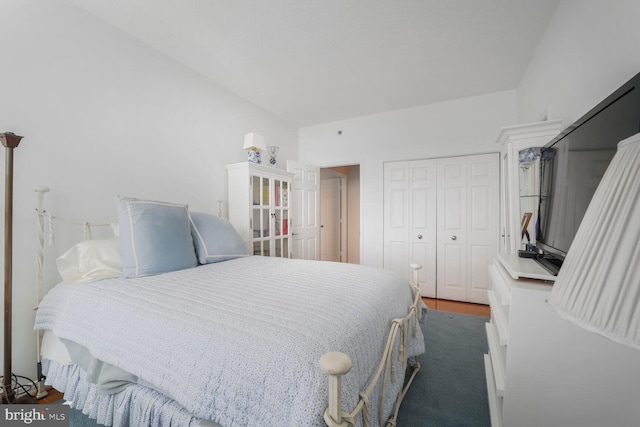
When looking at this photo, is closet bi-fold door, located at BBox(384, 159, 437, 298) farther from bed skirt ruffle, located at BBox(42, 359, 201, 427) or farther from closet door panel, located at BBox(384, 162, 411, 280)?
bed skirt ruffle, located at BBox(42, 359, 201, 427)

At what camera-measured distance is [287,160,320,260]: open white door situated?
12.7 feet

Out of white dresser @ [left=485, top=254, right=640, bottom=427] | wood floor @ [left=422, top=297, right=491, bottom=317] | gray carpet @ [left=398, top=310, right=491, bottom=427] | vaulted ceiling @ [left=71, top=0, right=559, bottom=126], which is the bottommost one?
wood floor @ [left=422, top=297, right=491, bottom=317]

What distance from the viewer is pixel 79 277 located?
151 centimetres

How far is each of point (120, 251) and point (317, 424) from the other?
5.34 feet

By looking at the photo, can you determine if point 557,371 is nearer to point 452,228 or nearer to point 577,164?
point 577,164

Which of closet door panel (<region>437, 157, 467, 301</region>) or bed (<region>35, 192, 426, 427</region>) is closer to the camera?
bed (<region>35, 192, 426, 427</region>)

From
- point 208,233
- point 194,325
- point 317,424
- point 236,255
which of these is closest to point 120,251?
point 208,233

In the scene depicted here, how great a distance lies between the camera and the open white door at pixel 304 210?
12.7ft

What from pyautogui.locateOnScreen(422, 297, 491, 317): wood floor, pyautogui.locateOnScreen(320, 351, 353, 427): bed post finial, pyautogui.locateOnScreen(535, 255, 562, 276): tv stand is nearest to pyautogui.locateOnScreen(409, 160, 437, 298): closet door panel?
pyautogui.locateOnScreen(422, 297, 491, 317): wood floor

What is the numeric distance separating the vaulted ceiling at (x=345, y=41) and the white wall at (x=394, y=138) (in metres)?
0.23

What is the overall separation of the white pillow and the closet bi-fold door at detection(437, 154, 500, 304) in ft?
11.4

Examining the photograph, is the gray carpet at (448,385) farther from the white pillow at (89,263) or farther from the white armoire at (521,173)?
the white armoire at (521,173)

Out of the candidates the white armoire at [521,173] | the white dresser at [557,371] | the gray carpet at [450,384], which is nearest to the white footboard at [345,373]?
the gray carpet at [450,384]

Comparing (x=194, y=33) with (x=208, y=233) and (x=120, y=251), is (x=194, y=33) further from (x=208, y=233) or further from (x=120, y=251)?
(x=120, y=251)
